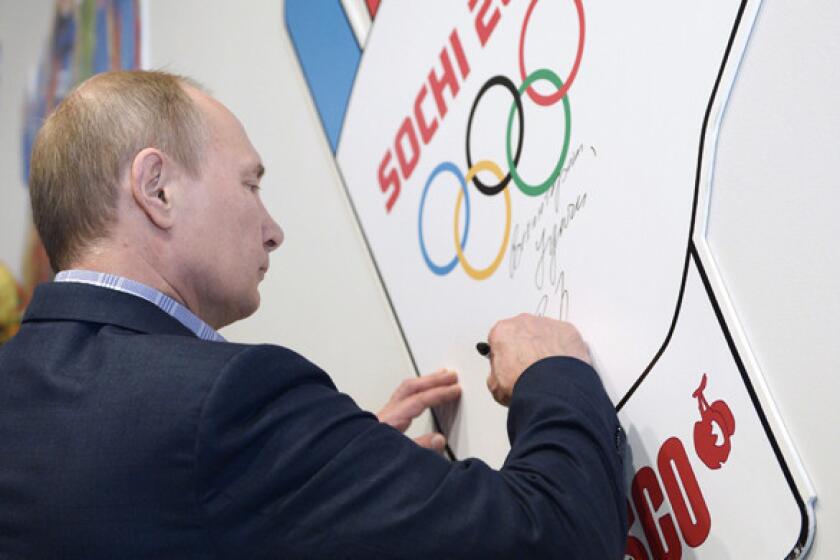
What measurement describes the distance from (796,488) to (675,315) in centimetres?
17

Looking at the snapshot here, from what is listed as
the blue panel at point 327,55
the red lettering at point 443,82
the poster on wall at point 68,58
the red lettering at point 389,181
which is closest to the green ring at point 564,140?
the red lettering at point 443,82

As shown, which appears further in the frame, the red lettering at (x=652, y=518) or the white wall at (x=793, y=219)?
the red lettering at (x=652, y=518)

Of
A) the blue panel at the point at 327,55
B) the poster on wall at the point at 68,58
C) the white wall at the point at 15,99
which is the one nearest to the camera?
the blue panel at the point at 327,55

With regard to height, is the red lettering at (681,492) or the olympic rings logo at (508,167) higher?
the olympic rings logo at (508,167)

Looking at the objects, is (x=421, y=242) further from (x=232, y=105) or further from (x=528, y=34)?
(x=232, y=105)

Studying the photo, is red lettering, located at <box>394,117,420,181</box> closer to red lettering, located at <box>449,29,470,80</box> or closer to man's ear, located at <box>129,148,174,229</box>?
red lettering, located at <box>449,29,470,80</box>

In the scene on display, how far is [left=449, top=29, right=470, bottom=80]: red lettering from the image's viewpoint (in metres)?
1.16

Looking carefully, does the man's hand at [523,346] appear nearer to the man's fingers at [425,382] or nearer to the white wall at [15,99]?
the man's fingers at [425,382]

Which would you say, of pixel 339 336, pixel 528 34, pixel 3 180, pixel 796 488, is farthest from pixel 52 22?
pixel 796 488

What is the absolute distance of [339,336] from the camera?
4.65ft

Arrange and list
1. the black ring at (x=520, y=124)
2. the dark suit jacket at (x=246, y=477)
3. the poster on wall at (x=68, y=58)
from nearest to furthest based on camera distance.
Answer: the dark suit jacket at (x=246, y=477), the black ring at (x=520, y=124), the poster on wall at (x=68, y=58)

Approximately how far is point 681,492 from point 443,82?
1.74 ft

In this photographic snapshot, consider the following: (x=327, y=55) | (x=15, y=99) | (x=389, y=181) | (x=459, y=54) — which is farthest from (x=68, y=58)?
(x=459, y=54)

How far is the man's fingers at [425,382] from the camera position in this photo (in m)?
1.19
